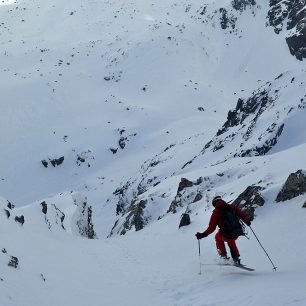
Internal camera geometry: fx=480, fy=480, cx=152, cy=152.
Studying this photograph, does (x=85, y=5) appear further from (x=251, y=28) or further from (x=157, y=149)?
(x=157, y=149)

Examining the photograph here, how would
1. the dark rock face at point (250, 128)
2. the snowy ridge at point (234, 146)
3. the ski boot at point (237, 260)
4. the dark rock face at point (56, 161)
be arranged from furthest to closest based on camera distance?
1. the dark rock face at point (56, 161)
2. the dark rock face at point (250, 128)
3. the snowy ridge at point (234, 146)
4. the ski boot at point (237, 260)

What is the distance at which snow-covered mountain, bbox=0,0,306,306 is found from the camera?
1145 cm

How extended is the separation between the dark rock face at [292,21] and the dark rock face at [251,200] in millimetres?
53869

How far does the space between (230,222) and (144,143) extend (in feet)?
139

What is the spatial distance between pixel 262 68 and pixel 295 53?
17.1 ft

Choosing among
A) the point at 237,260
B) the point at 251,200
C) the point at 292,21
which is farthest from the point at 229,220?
the point at 292,21

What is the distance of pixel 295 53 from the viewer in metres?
67.8

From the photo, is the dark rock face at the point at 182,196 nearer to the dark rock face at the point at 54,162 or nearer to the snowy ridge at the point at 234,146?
the snowy ridge at the point at 234,146

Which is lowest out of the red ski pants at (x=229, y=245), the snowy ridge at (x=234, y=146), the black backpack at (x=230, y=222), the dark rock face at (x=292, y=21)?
the red ski pants at (x=229, y=245)

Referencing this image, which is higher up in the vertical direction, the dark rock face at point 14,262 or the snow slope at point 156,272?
the dark rock face at point 14,262

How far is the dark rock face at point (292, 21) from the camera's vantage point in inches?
2633

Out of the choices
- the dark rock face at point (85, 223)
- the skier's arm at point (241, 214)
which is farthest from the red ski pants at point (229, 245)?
the dark rock face at point (85, 223)

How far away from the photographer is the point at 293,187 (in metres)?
14.6

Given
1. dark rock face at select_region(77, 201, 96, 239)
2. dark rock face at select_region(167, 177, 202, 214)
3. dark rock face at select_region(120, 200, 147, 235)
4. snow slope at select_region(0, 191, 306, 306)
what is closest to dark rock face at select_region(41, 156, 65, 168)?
dark rock face at select_region(77, 201, 96, 239)
